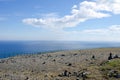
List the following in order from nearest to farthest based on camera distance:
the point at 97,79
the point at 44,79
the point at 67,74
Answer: the point at 97,79, the point at 44,79, the point at 67,74

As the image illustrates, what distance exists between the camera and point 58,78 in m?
52.9

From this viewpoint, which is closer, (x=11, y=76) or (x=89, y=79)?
(x=89, y=79)

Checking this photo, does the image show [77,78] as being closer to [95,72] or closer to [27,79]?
[95,72]

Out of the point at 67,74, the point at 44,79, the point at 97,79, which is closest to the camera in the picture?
the point at 97,79

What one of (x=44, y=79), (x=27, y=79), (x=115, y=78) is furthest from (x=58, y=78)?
(x=115, y=78)

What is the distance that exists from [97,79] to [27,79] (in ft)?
49.5

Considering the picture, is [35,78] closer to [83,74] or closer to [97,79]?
[83,74]

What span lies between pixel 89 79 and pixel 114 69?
27.0ft

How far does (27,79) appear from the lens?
174 feet

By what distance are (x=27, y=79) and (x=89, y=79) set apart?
1347 cm

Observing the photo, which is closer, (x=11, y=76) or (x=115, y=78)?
(x=115, y=78)

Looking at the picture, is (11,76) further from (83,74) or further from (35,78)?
(83,74)

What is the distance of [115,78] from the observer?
49219 mm

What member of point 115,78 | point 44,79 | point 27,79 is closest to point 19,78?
point 27,79
